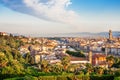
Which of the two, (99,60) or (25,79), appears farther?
(99,60)

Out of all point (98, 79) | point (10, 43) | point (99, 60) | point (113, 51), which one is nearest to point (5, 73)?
point (98, 79)

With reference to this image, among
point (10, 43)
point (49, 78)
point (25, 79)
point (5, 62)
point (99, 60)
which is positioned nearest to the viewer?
point (25, 79)

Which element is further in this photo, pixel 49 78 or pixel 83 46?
pixel 83 46

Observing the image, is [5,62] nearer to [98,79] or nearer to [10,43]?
[98,79]

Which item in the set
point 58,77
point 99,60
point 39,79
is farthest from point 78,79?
point 99,60

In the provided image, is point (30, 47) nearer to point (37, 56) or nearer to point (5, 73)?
point (37, 56)

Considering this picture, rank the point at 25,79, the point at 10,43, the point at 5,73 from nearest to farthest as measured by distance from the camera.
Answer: the point at 25,79, the point at 5,73, the point at 10,43

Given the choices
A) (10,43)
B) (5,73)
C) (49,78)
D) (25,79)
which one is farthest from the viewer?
(10,43)

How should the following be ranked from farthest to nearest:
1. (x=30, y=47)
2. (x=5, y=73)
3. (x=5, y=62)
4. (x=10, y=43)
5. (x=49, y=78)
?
(x=30, y=47), (x=10, y=43), (x=5, y=62), (x=5, y=73), (x=49, y=78)
